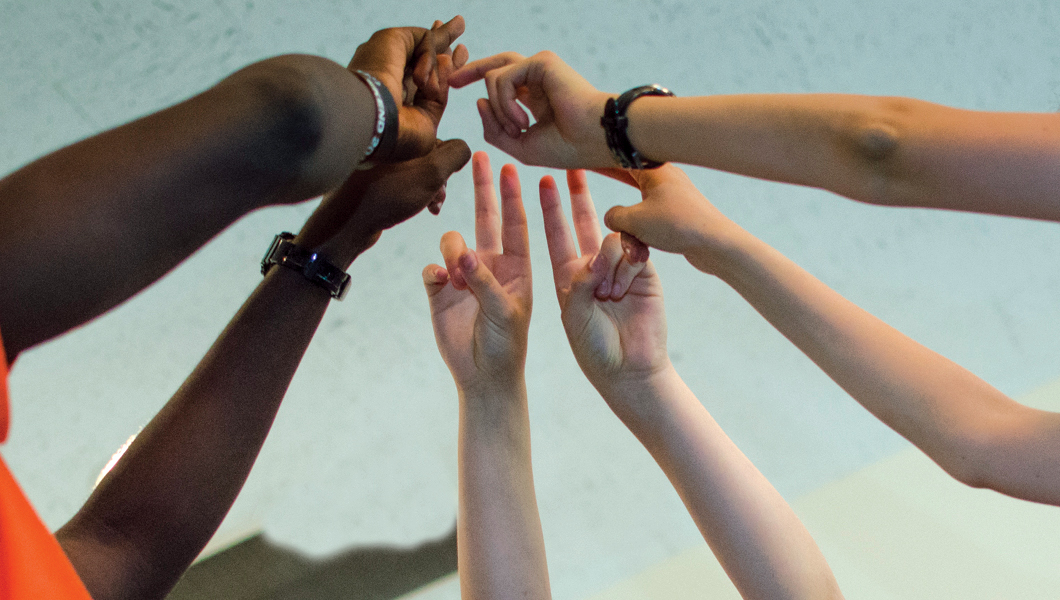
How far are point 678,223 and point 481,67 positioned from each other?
302 millimetres

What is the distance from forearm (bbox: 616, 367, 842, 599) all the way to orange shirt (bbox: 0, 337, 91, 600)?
1.71ft

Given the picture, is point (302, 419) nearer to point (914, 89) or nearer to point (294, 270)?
point (294, 270)

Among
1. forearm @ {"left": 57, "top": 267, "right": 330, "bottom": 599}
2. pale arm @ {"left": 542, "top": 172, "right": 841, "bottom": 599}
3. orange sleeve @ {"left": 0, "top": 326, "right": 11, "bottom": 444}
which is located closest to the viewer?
orange sleeve @ {"left": 0, "top": 326, "right": 11, "bottom": 444}

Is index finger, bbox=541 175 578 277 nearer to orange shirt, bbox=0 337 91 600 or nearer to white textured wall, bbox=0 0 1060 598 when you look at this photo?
white textured wall, bbox=0 0 1060 598

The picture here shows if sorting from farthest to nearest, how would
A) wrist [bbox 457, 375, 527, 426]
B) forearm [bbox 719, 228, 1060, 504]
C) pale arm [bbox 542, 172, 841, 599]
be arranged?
wrist [bbox 457, 375, 527, 426] → pale arm [bbox 542, 172, 841, 599] → forearm [bbox 719, 228, 1060, 504]

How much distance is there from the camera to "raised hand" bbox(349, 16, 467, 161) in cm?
64

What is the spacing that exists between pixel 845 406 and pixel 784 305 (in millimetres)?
912

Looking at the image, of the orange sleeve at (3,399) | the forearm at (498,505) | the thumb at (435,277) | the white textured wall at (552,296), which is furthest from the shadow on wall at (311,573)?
the orange sleeve at (3,399)

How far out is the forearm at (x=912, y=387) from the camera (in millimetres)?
475

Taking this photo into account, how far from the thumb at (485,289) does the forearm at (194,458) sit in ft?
0.50

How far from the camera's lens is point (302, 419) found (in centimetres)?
108

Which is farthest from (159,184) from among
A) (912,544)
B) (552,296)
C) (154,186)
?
(912,544)

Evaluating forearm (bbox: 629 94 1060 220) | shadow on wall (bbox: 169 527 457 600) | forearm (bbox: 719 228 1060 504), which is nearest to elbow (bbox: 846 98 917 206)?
forearm (bbox: 629 94 1060 220)

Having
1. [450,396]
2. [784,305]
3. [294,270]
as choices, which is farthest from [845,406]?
[294,270]
